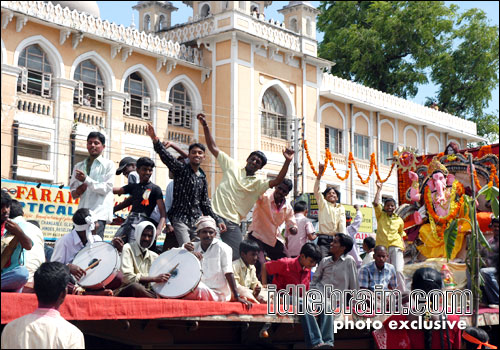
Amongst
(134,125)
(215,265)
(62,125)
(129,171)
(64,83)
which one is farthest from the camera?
(134,125)

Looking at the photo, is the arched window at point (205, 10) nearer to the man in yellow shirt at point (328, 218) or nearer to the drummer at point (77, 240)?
the man in yellow shirt at point (328, 218)

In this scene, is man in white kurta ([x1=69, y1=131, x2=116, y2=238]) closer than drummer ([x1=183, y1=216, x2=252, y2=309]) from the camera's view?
No

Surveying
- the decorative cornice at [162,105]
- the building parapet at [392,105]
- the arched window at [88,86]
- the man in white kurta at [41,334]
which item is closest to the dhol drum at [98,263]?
the man in white kurta at [41,334]

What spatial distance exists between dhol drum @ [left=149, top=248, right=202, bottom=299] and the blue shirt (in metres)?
2.60

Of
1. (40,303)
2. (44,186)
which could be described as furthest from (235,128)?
(40,303)

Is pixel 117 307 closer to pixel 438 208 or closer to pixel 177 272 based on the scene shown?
pixel 177 272

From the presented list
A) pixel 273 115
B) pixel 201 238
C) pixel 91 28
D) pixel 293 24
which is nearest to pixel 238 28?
pixel 273 115

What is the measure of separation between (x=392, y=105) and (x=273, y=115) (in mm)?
6137

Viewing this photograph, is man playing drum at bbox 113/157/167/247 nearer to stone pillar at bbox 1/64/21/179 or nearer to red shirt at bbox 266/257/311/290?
red shirt at bbox 266/257/311/290

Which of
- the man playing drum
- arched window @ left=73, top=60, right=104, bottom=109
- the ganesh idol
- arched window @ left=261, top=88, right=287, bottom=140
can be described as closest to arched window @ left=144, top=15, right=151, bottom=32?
arched window @ left=261, top=88, right=287, bottom=140

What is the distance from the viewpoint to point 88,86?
23141mm

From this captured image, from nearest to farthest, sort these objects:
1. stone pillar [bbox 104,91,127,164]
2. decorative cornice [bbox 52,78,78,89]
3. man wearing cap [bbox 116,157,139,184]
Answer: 1. man wearing cap [bbox 116,157,139,184]
2. decorative cornice [bbox 52,78,78,89]
3. stone pillar [bbox 104,91,127,164]

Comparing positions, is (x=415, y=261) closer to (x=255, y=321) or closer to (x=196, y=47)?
(x=255, y=321)

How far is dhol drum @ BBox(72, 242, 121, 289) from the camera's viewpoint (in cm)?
650
